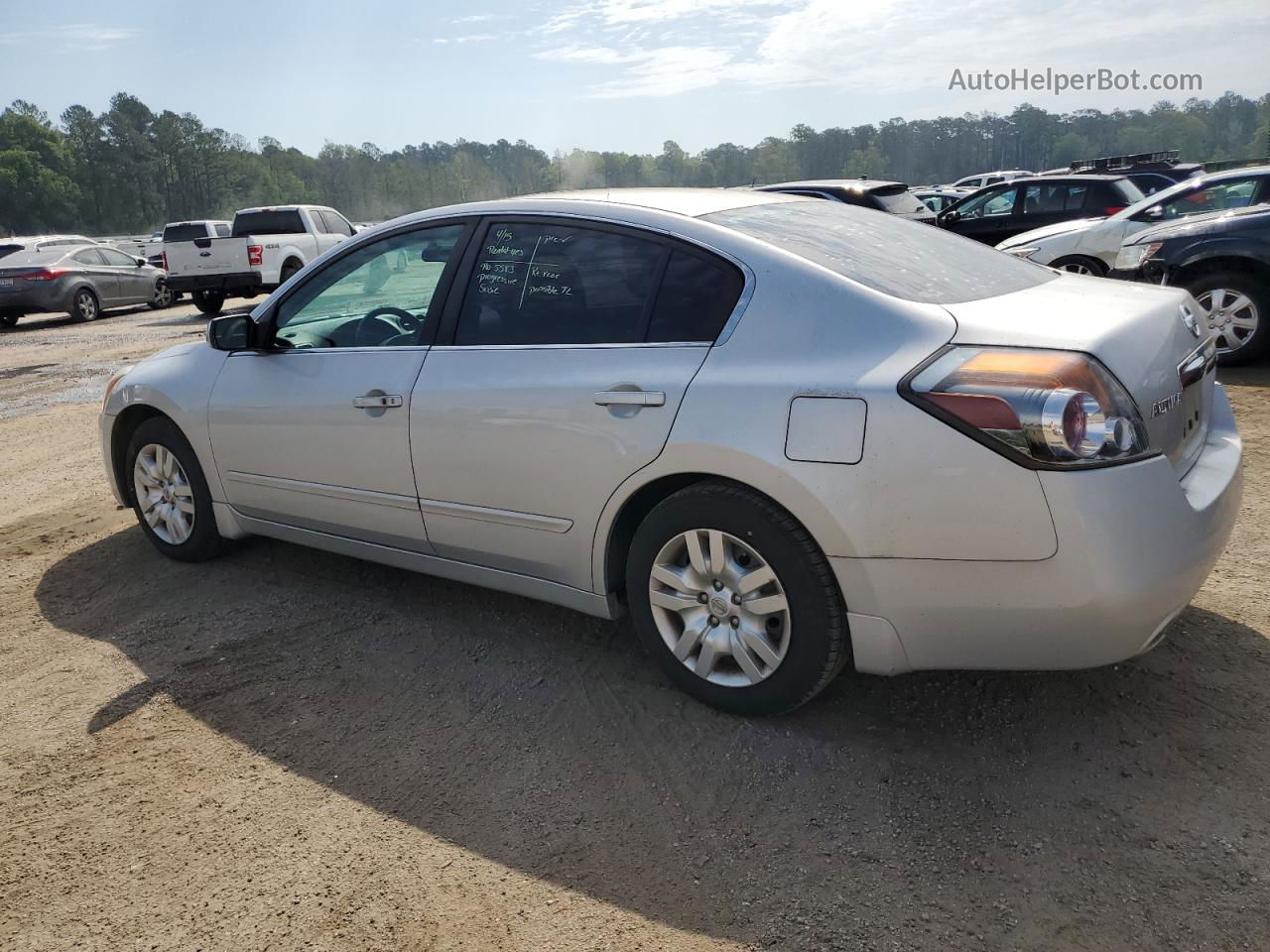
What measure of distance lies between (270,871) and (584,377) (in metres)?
1.64

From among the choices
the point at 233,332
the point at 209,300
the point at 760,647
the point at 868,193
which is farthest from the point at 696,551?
the point at 209,300

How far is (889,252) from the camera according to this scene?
3264mm

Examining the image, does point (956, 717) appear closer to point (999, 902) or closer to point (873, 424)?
point (999, 902)

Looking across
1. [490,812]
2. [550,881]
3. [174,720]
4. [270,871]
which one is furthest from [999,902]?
[174,720]

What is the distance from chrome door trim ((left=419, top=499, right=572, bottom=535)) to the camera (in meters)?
3.34

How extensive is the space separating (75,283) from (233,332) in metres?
17.4

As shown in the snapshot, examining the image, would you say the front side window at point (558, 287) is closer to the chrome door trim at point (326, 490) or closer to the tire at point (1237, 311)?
the chrome door trim at point (326, 490)

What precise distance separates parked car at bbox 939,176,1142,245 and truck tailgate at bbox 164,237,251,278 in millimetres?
12241

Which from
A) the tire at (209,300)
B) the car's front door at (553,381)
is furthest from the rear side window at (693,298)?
the tire at (209,300)

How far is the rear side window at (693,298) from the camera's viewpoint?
3.03m

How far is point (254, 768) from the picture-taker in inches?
121

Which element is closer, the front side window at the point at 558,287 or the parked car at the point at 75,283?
the front side window at the point at 558,287

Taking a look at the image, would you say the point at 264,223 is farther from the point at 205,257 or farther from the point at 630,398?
the point at 630,398

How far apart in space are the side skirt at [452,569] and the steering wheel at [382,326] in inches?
31.3
